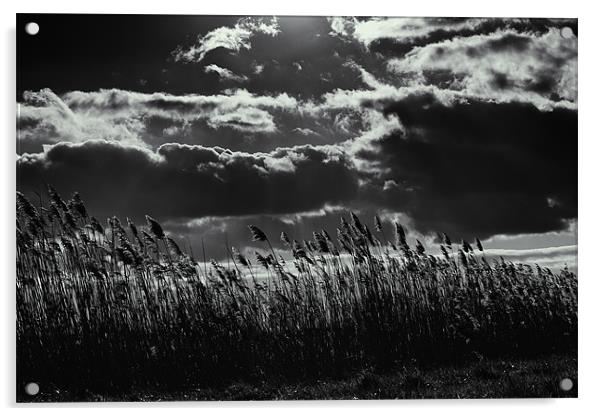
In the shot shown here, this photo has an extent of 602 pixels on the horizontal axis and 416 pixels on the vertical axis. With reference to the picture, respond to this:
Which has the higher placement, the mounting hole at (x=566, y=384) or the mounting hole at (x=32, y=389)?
the mounting hole at (x=32, y=389)

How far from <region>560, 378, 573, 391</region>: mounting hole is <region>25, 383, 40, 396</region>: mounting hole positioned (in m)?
2.73

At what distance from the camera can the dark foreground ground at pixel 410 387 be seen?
13.3 feet

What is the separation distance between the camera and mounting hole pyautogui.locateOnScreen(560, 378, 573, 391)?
13.6ft

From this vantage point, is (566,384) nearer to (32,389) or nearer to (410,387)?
(410,387)

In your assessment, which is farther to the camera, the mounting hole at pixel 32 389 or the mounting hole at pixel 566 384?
the mounting hole at pixel 566 384

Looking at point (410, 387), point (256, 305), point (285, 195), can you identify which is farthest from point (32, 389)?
point (410, 387)

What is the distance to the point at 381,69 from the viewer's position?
13.9 ft

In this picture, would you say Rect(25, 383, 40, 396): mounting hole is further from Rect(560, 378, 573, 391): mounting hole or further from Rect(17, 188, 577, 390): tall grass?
Rect(560, 378, 573, 391): mounting hole

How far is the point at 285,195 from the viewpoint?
418cm

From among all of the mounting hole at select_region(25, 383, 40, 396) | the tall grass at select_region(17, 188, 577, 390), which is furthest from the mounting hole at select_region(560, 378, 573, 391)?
the mounting hole at select_region(25, 383, 40, 396)

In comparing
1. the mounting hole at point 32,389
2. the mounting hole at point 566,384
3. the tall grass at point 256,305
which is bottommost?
the mounting hole at point 566,384

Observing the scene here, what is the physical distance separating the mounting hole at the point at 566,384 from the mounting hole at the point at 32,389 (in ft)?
8.96

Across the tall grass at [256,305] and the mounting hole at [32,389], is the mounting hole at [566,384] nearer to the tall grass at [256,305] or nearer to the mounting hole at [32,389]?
the tall grass at [256,305]

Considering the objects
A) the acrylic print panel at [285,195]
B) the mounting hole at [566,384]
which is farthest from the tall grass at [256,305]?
the mounting hole at [566,384]
